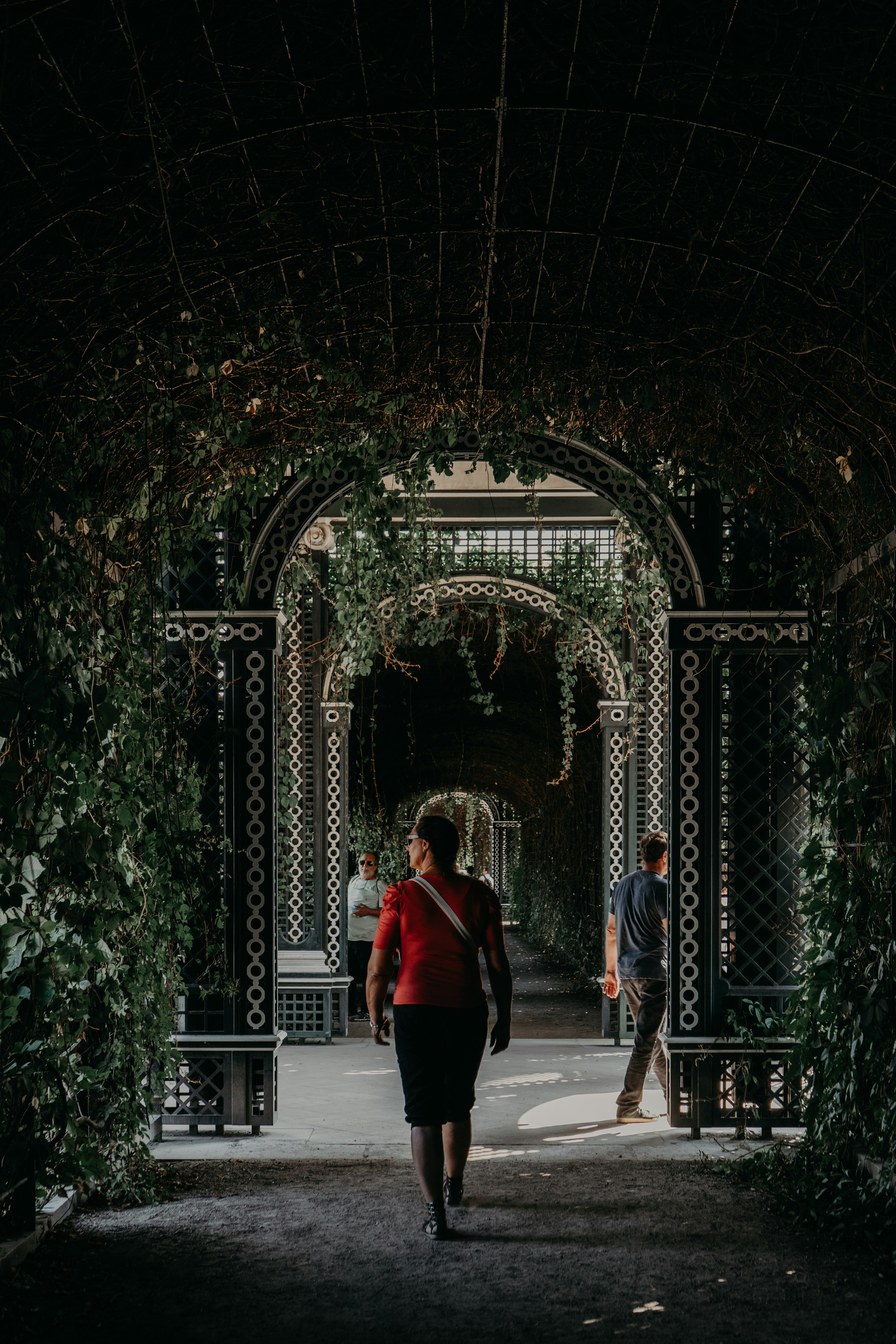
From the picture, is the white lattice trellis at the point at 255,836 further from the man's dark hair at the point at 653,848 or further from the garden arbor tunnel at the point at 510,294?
the man's dark hair at the point at 653,848

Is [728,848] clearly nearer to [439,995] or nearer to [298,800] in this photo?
[439,995]

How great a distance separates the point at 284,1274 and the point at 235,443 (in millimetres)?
3049

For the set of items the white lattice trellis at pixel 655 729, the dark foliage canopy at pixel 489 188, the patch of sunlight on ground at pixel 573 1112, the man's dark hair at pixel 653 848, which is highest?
the dark foliage canopy at pixel 489 188

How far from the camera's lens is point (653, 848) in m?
7.21

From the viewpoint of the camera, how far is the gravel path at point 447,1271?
148 inches

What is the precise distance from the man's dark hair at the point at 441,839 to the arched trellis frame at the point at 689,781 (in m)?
1.68

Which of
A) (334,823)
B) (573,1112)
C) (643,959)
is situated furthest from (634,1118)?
(334,823)

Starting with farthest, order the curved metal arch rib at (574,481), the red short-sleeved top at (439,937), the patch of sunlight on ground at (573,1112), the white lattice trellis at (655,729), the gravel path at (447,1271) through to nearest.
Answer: the white lattice trellis at (655,729), the patch of sunlight on ground at (573,1112), the curved metal arch rib at (574,481), the red short-sleeved top at (439,937), the gravel path at (447,1271)

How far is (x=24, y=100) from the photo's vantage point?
326 cm

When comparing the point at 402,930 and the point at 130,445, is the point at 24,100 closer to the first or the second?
the point at 130,445

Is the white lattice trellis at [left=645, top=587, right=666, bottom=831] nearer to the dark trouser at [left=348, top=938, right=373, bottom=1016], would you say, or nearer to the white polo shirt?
the white polo shirt

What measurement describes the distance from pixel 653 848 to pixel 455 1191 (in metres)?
2.64

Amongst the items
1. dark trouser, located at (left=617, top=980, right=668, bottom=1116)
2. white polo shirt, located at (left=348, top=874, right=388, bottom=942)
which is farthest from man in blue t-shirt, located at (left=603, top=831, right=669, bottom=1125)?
white polo shirt, located at (left=348, top=874, right=388, bottom=942)

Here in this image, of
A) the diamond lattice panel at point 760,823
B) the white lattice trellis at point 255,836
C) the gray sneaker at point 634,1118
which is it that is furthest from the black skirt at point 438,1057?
the gray sneaker at point 634,1118
